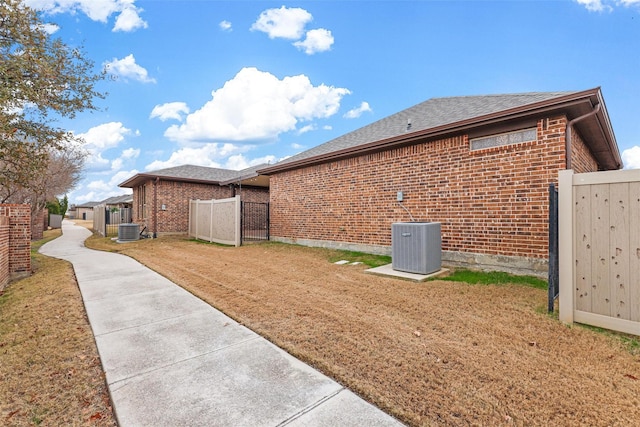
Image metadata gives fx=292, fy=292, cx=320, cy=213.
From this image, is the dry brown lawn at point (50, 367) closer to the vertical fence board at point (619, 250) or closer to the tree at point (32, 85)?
the tree at point (32, 85)

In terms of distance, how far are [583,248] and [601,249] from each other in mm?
153

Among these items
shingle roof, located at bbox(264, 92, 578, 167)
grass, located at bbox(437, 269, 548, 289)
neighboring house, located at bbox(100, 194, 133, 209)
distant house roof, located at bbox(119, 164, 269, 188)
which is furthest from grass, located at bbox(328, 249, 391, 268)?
neighboring house, located at bbox(100, 194, 133, 209)

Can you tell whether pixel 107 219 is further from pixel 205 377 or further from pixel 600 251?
pixel 600 251

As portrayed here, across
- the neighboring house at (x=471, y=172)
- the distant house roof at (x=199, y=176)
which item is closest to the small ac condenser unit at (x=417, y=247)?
the neighboring house at (x=471, y=172)

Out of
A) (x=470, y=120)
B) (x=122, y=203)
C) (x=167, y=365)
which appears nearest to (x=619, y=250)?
(x=470, y=120)

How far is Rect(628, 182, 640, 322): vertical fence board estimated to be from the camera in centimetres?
307

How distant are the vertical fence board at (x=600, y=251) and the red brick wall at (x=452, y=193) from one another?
2.33 meters

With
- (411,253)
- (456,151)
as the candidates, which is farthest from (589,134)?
(411,253)

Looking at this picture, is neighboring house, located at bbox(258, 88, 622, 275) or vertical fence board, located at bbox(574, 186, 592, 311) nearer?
vertical fence board, located at bbox(574, 186, 592, 311)

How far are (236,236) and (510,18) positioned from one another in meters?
11.1

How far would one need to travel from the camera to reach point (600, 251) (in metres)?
3.29

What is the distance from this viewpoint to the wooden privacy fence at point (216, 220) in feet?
37.8

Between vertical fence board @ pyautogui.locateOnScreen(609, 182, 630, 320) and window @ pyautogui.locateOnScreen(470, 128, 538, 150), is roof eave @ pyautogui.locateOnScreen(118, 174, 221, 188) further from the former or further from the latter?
vertical fence board @ pyautogui.locateOnScreen(609, 182, 630, 320)

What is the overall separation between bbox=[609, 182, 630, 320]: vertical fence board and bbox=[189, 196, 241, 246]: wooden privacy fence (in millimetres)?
10189
